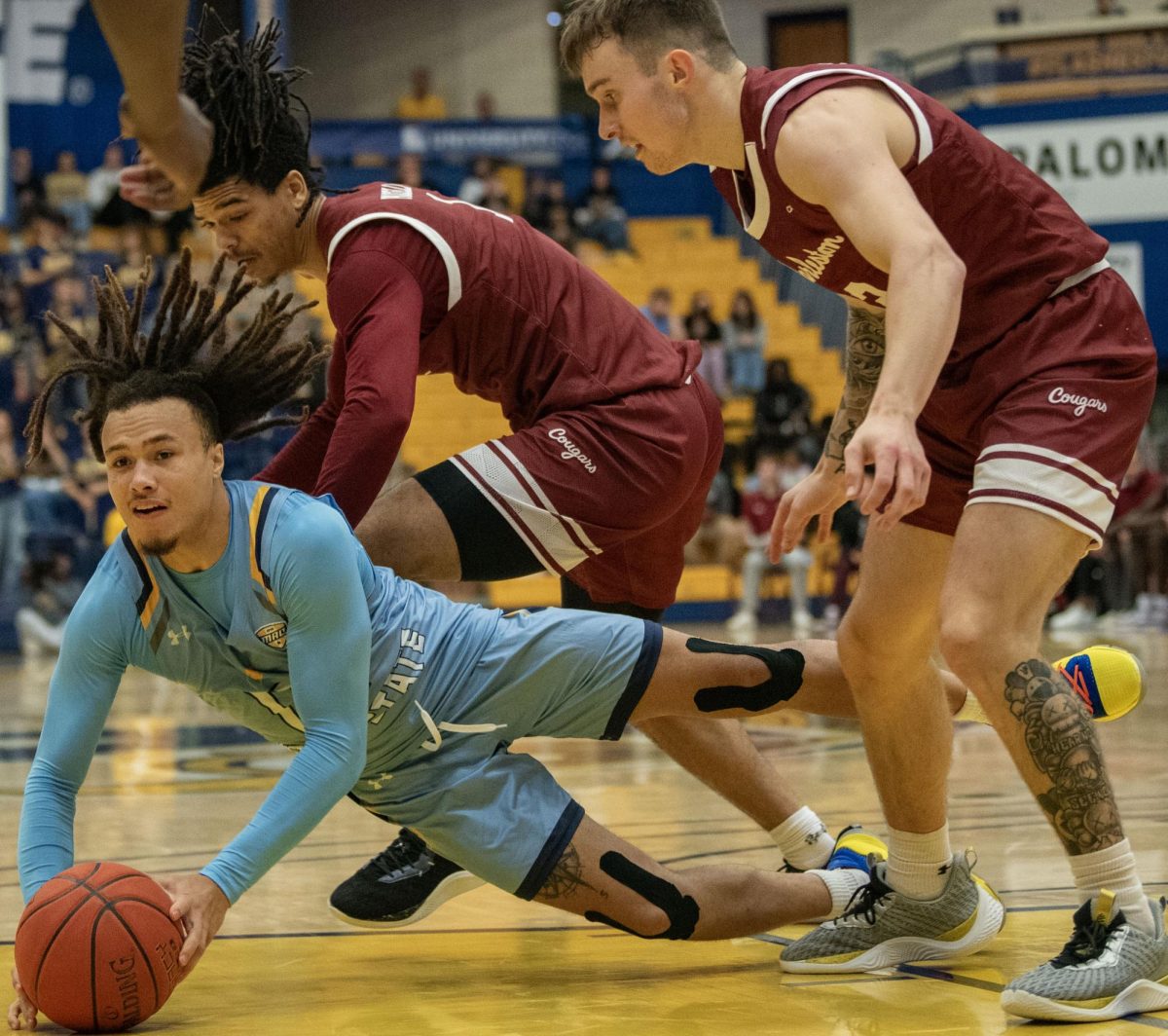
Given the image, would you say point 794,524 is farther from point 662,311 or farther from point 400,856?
point 662,311

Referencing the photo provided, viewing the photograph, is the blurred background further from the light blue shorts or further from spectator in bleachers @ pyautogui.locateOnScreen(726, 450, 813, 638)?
Answer: the light blue shorts

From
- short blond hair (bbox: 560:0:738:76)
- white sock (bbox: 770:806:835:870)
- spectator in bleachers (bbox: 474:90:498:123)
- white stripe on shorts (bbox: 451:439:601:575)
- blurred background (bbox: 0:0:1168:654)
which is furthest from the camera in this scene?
spectator in bleachers (bbox: 474:90:498:123)

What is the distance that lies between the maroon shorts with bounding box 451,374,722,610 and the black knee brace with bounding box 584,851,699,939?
88cm

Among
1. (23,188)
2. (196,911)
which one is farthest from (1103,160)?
(196,911)

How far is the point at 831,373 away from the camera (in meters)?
19.5

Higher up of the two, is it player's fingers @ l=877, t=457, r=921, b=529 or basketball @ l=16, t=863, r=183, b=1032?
player's fingers @ l=877, t=457, r=921, b=529

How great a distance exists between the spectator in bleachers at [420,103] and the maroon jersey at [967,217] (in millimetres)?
20425

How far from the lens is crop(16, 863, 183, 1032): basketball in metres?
3.17

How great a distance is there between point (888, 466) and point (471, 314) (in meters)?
1.57

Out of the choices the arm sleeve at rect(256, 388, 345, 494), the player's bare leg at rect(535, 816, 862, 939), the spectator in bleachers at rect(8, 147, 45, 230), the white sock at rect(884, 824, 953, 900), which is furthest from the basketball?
the spectator in bleachers at rect(8, 147, 45, 230)

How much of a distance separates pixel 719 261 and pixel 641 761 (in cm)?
1444

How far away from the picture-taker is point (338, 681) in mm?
3363

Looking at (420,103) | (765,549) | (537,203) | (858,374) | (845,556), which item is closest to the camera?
(858,374)

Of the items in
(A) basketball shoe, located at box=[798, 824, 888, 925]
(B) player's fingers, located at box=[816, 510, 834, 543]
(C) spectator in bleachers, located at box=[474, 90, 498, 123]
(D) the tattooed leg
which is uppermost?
(C) spectator in bleachers, located at box=[474, 90, 498, 123]
